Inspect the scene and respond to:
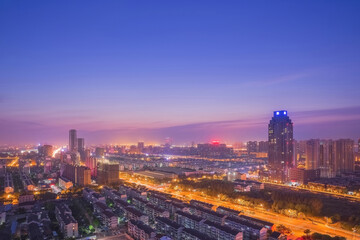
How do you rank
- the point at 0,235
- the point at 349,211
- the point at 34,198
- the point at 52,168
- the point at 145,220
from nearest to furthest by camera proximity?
the point at 0,235, the point at 145,220, the point at 349,211, the point at 34,198, the point at 52,168

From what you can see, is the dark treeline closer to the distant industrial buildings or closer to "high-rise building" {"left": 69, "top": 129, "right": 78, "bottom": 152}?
the distant industrial buildings

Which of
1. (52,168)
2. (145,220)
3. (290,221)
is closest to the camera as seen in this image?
(145,220)

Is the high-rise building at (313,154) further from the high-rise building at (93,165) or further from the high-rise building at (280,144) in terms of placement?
the high-rise building at (93,165)

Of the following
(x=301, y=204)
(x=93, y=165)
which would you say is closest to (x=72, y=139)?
(x=93, y=165)

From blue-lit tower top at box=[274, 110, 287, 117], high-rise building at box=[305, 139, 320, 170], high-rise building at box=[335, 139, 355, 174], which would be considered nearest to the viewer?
blue-lit tower top at box=[274, 110, 287, 117]

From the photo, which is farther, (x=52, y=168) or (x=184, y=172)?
(x=52, y=168)

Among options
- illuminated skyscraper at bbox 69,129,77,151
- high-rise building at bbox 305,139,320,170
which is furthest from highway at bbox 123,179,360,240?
illuminated skyscraper at bbox 69,129,77,151

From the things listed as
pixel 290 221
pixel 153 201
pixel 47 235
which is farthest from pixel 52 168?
pixel 290 221

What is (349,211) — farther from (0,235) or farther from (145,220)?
(0,235)

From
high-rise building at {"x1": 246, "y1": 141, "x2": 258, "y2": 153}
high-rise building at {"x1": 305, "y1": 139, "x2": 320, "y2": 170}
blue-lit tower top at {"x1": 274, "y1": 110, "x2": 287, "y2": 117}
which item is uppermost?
blue-lit tower top at {"x1": 274, "y1": 110, "x2": 287, "y2": 117}
